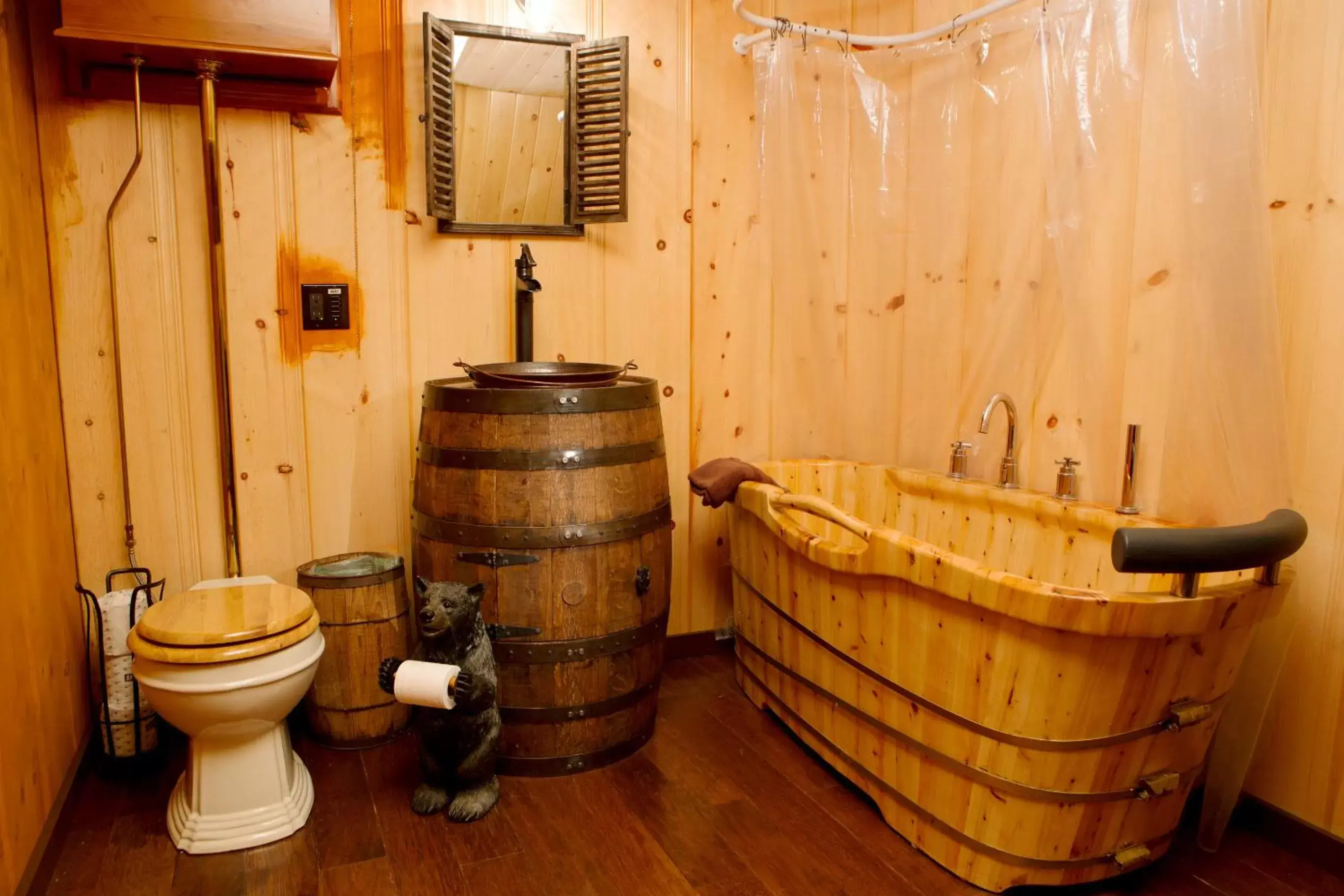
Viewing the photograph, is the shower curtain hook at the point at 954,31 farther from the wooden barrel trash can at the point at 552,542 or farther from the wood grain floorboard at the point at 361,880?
the wood grain floorboard at the point at 361,880

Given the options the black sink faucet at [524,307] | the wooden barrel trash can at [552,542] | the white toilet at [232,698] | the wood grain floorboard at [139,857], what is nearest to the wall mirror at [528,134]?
the black sink faucet at [524,307]

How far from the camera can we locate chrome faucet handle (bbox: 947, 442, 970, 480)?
2.35 metres

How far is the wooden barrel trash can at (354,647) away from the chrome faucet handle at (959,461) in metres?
1.47

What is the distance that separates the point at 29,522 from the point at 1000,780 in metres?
1.91

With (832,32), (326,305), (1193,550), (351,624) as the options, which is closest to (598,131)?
(832,32)

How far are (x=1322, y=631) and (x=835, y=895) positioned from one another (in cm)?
106

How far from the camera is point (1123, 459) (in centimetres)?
199

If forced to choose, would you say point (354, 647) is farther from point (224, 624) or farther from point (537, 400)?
point (537, 400)

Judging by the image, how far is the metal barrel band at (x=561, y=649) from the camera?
1.95 metres

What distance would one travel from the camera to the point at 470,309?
236 cm

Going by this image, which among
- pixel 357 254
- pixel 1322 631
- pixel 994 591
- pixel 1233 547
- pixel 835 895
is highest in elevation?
pixel 357 254

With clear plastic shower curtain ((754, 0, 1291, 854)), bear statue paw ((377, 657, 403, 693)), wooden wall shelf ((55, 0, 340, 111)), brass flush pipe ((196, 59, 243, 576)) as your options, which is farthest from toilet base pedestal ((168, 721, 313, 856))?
clear plastic shower curtain ((754, 0, 1291, 854))

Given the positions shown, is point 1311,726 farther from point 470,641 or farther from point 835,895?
point 470,641

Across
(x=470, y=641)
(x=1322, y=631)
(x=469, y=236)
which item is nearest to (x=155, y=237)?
(x=469, y=236)
